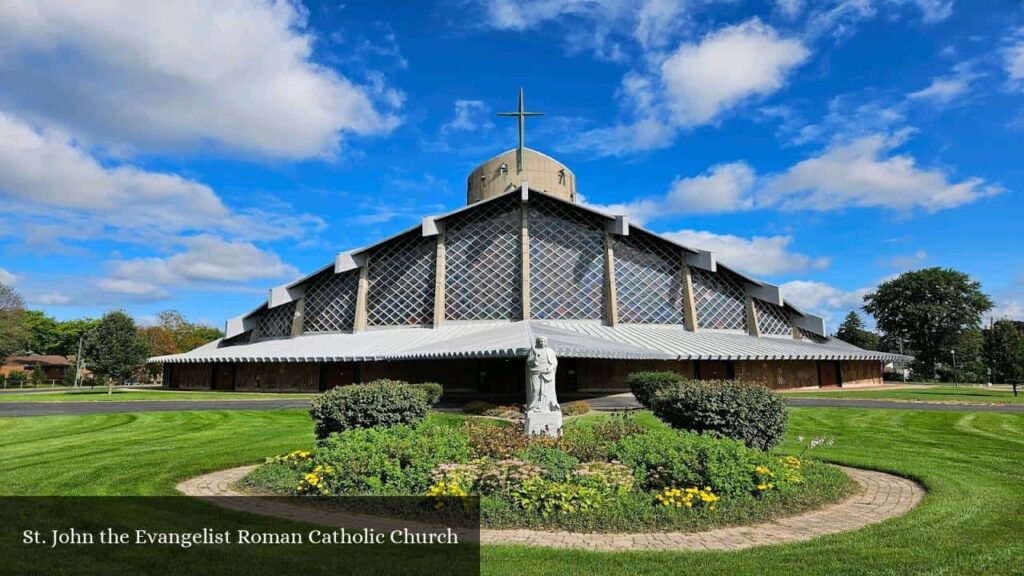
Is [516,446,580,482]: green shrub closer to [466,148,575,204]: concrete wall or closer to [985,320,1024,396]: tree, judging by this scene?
[466,148,575,204]: concrete wall

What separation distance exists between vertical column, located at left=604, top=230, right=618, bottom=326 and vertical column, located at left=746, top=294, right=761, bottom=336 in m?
9.27

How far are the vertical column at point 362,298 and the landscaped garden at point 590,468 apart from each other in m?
22.7

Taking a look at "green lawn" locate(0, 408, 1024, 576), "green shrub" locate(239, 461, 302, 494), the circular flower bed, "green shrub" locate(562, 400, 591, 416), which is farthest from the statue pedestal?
"green shrub" locate(562, 400, 591, 416)

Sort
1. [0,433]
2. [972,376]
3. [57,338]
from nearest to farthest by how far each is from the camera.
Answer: [0,433]
[972,376]
[57,338]

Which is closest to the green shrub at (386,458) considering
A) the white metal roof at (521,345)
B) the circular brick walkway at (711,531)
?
the circular brick walkway at (711,531)

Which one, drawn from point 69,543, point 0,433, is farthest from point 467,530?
point 0,433

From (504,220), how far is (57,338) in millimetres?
81288

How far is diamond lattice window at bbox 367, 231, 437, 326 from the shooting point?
3300cm

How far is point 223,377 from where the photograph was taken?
35750mm

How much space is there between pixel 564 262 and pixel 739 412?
23262mm

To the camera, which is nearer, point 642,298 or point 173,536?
point 173,536

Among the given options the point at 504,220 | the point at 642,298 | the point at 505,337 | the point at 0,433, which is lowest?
the point at 0,433

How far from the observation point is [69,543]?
548cm

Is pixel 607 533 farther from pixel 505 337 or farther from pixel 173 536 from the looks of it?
pixel 505 337
